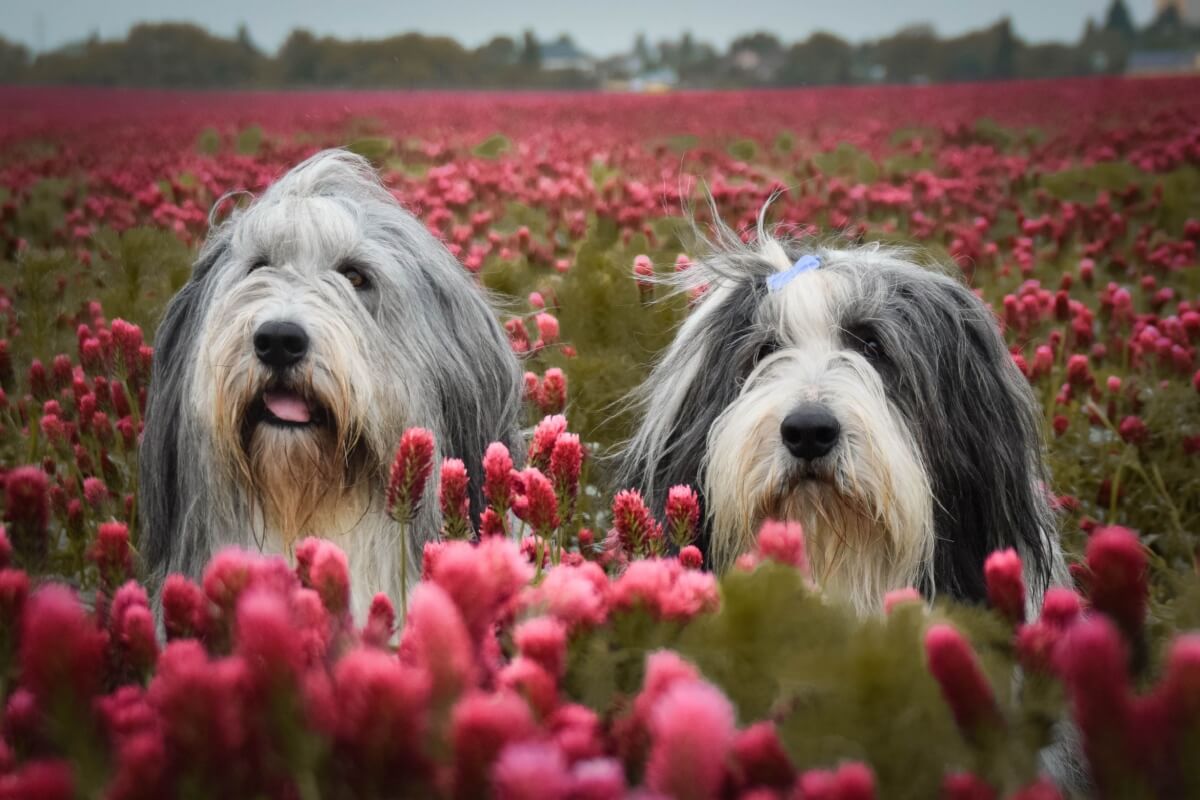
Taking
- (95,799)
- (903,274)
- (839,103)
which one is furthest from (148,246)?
(839,103)

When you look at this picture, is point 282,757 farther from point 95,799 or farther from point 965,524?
point 965,524

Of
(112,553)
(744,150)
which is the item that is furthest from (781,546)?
(744,150)

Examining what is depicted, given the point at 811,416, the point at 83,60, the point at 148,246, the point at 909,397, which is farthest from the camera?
the point at 83,60

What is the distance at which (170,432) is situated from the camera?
333cm

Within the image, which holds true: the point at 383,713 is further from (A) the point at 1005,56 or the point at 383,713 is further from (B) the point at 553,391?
(A) the point at 1005,56

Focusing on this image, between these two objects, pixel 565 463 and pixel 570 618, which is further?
pixel 565 463

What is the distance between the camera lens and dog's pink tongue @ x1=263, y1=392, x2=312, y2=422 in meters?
3.04

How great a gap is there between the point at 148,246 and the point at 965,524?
383cm

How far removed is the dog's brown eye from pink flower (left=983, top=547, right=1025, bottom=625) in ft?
7.28

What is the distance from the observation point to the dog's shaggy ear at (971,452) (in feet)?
9.75

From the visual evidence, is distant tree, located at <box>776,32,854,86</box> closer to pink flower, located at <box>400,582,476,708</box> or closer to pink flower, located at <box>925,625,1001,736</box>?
pink flower, located at <box>925,625,1001,736</box>

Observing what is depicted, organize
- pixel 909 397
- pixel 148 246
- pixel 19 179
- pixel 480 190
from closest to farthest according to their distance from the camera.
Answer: pixel 909 397, pixel 148 246, pixel 19 179, pixel 480 190

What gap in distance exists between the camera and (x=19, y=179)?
24.7 feet

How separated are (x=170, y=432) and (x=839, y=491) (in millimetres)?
1865
